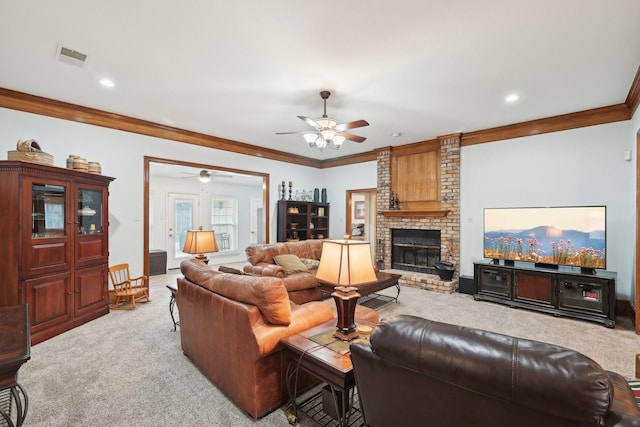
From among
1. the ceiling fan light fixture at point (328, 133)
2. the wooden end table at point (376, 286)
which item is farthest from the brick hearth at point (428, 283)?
the ceiling fan light fixture at point (328, 133)

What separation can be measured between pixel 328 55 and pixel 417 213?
3945 millimetres

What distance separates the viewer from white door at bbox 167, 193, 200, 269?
782 cm

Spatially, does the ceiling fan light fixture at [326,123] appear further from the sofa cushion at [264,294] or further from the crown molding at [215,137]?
the crown molding at [215,137]

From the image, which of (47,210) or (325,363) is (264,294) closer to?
(325,363)

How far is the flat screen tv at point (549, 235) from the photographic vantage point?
400cm

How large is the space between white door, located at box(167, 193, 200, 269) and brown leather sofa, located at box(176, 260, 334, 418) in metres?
6.14

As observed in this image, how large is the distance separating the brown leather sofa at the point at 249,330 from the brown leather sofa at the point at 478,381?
74 centimetres

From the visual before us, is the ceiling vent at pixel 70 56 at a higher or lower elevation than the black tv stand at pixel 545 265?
higher

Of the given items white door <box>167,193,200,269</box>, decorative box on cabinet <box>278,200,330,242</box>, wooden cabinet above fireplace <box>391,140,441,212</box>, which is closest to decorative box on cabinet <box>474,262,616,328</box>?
wooden cabinet above fireplace <box>391,140,441,212</box>

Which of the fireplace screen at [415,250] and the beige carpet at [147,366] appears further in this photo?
the fireplace screen at [415,250]

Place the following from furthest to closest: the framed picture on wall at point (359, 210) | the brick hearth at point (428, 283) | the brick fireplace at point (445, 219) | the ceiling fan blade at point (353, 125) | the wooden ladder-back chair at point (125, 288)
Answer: the framed picture on wall at point (359, 210) < the brick fireplace at point (445, 219) < the brick hearth at point (428, 283) < the wooden ladder-back chair at point (125, 288) < the ceiling fan blade at point (353, 125)

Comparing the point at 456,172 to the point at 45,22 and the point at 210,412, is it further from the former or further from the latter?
the point at 45,22

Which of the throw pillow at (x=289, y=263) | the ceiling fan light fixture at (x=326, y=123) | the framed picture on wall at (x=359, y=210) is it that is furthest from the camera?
the framed picture on wall at (x=359, y=210)

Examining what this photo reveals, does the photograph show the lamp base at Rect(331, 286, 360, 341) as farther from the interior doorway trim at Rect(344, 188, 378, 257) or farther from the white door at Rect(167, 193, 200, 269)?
the white door at Rect(167, 193, 200, 269)
